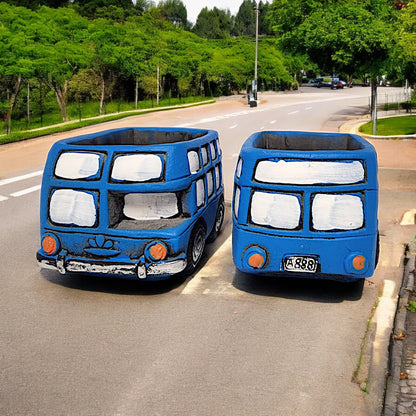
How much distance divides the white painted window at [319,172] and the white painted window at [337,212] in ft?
0.64

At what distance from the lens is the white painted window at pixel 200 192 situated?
7.80 metres

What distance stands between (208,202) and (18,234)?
12.4 feet

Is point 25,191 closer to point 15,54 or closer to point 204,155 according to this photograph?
point 204,155

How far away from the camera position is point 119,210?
7.30 m

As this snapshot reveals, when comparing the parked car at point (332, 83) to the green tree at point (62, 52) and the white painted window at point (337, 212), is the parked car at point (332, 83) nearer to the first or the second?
the green tree at point (62, 52)

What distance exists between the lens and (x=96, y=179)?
23.0ft

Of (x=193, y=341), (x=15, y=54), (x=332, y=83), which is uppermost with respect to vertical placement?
(x=15, y=54)

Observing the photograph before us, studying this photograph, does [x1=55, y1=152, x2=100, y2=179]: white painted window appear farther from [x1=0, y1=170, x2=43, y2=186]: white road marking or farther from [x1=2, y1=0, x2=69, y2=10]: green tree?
[x1=2, y1=0, x2=69, y2=10]: green tree

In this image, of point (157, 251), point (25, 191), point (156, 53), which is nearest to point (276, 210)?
point (157, 251)

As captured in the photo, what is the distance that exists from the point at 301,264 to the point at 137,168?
2.32m

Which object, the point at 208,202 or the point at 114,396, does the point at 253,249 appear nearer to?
the point at 208,202

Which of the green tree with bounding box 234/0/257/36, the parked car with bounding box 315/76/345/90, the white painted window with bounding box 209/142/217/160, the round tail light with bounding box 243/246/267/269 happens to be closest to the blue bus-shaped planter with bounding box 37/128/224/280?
the round tail light with bounding box 243/246/267/269

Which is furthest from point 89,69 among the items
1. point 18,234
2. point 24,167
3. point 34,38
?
point 18,234

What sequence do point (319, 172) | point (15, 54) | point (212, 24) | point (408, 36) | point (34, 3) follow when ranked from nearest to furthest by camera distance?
point (319, 172), point (408, 36), point (15, 54), point (34, 3), point (212, 24)
